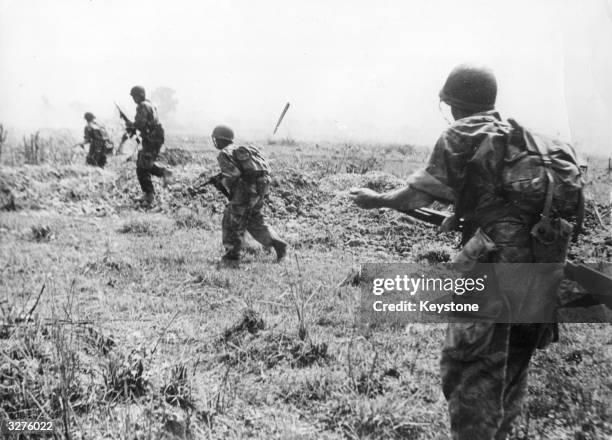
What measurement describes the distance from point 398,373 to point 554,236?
1.41 metres

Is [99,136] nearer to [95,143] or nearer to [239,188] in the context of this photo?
[95,143]

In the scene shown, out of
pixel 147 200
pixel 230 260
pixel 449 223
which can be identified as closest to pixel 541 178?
pixel 449 223

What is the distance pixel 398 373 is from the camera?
2.73 m

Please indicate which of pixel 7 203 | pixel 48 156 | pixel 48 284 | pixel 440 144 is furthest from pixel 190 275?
pixel 48 156

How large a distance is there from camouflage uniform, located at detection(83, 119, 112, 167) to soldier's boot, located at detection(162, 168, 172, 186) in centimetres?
278

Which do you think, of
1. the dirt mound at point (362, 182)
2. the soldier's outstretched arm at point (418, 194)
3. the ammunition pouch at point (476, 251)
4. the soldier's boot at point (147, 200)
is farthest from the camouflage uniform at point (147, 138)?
the ammunition pouch at point (476, 251)

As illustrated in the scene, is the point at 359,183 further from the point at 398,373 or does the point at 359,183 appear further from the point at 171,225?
the point at 398,373

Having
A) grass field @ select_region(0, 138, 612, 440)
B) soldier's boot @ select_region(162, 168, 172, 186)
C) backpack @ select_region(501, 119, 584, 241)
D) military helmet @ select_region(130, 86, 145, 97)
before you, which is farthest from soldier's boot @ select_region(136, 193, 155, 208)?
backpack @ select_region(501, 119, 584, 241)

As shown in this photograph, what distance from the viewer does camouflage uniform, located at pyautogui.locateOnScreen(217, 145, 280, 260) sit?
513 centimetres

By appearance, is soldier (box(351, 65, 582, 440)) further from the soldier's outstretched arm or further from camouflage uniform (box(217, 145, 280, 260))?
camouflage uniform (box(217, 145, 280, 260))

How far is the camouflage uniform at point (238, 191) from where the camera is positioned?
202 inches

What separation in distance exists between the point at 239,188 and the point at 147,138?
12.1 ft

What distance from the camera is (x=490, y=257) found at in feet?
6.24

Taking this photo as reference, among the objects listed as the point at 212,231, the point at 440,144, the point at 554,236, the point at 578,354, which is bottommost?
the point at 212,231
